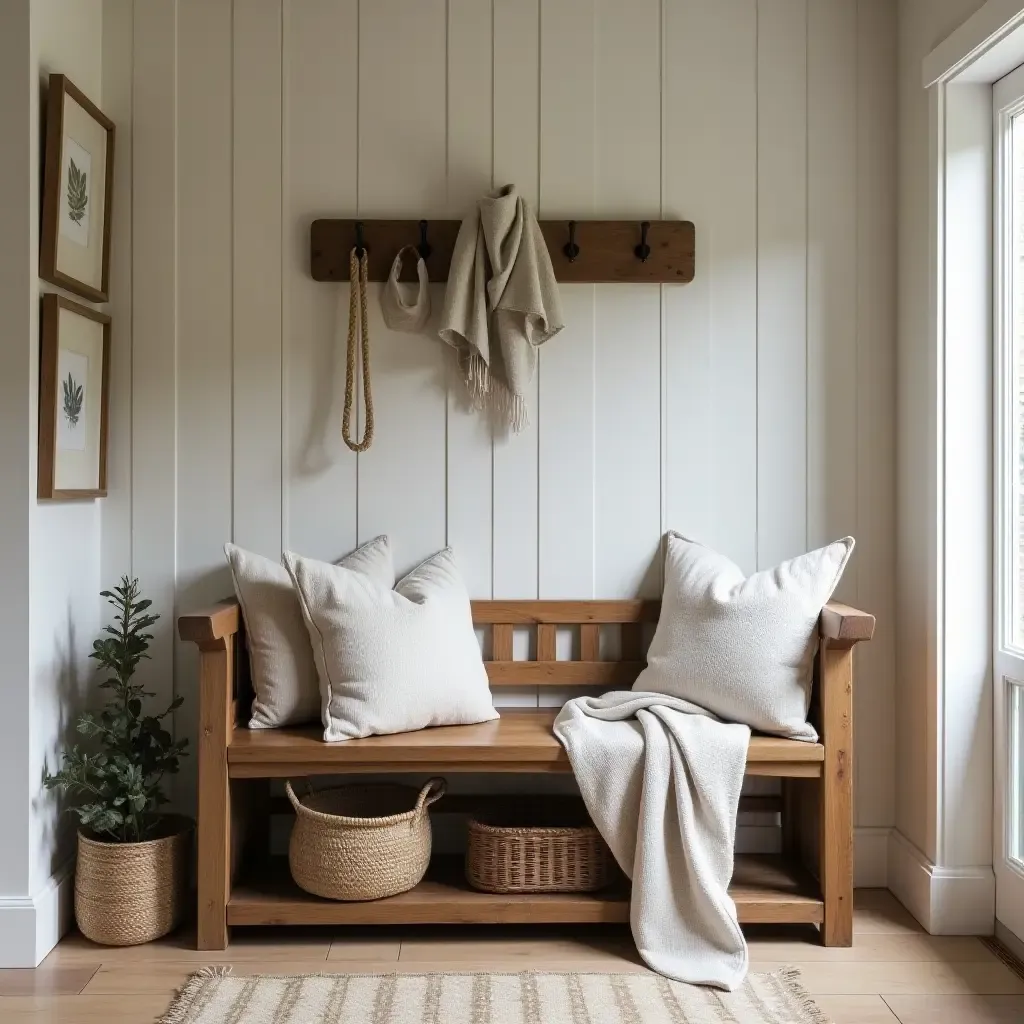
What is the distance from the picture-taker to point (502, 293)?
2689mm

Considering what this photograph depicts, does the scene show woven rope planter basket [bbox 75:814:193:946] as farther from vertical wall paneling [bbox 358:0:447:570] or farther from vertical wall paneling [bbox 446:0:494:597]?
vertical wall paneling [bbox 446:0:494:597]

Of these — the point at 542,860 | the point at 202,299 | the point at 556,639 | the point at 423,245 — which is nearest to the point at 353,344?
the point at 423,245

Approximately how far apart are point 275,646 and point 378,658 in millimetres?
278

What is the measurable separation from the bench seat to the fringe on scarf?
2.73 ft

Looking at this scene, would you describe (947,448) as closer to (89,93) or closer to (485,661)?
(485,661)

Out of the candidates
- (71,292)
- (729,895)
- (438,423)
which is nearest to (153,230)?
(71,292)

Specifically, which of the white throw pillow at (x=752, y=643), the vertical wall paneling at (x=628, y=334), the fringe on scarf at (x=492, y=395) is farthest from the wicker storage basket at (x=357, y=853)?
the fringe on scarf at (x=492, y=395)

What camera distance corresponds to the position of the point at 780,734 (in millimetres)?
2475

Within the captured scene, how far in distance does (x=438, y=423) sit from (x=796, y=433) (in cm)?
93

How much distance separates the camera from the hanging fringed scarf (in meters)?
2.72

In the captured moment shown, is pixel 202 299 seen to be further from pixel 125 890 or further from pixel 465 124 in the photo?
pixel 125 890

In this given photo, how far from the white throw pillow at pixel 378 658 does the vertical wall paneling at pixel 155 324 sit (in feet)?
1.63

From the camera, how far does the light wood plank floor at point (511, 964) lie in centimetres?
217

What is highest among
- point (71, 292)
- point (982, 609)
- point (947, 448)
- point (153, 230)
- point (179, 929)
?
point (153, 230)
